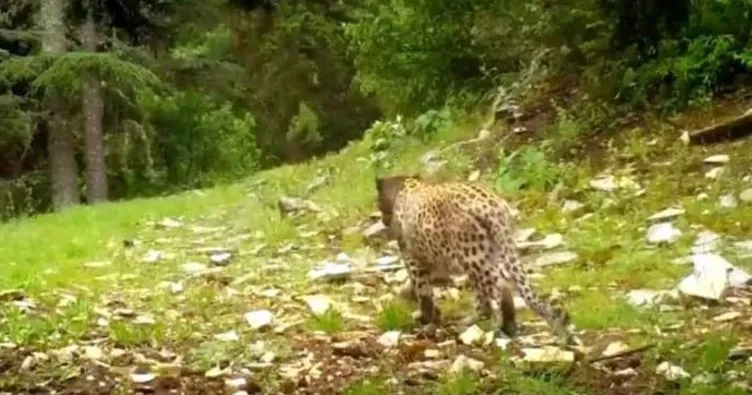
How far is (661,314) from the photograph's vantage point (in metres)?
7.78

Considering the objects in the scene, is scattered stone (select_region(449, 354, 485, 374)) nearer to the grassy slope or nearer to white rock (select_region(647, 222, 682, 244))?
the grassy slope

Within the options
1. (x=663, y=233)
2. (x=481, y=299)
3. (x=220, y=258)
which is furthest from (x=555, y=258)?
(x=220, y=258)

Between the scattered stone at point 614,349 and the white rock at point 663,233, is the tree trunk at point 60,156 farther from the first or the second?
the scattered stone at point 614,349

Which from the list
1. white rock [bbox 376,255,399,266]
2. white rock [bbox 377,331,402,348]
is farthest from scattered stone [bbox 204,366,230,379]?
white rock [bbox 376,255,399,266]

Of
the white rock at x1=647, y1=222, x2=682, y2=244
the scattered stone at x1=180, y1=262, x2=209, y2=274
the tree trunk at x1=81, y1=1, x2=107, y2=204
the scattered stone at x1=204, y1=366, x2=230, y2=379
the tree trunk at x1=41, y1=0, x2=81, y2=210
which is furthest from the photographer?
the tree trunk at x1=41, y1=0, x2=81, y2=210

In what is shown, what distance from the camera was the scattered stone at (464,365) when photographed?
6.91 metres

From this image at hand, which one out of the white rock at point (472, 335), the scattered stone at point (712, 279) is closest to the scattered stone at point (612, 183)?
the scattered stone at point (712, 279)

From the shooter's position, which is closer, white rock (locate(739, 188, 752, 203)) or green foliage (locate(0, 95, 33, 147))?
white rock (locate(739, 188, 752, 203))

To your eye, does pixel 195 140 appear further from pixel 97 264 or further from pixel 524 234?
pixel 524 234

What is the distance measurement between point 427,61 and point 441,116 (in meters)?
0.70

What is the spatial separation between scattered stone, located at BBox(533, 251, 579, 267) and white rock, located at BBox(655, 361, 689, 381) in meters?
3.10

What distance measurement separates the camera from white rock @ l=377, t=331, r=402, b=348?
7686mm

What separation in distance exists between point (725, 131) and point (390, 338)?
4904 millimetres

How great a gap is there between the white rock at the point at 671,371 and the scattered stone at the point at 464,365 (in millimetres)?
929
